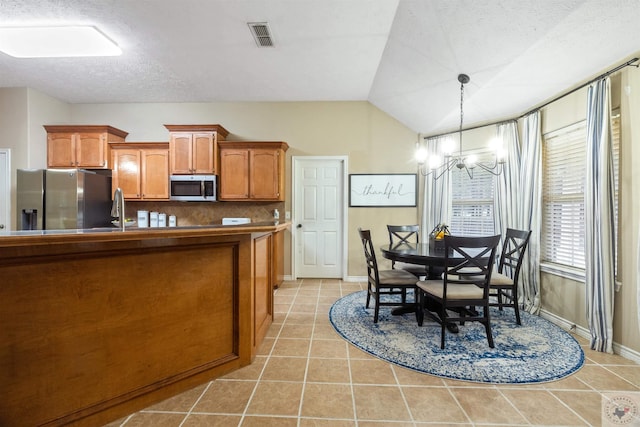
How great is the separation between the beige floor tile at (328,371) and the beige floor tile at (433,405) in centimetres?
42

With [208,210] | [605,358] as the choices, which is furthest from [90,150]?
[605,358]

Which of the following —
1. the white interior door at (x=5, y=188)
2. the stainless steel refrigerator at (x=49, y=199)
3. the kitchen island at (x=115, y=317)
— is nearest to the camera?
the kitchen island at (x=115, y=317)

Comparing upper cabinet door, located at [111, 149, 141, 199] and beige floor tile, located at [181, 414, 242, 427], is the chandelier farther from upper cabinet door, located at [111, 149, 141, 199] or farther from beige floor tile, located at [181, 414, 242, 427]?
upper cabinet door, located at [111, 149, 141, 199]

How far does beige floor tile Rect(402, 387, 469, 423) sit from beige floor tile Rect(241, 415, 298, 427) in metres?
0.69

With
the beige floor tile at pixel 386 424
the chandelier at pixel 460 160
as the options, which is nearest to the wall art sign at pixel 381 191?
the chandelier at pixel 460 160

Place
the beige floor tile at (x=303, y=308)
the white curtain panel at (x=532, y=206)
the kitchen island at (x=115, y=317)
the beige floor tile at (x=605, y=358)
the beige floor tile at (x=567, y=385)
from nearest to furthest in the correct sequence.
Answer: the kitchen island at (x=115, y=317), the beige floor tile at (x=567, y=385), the beige floor tile at (x=605, y=358), the white curtain panel at (x=532, y=206), the beige floor tile at (x=303, y=308)

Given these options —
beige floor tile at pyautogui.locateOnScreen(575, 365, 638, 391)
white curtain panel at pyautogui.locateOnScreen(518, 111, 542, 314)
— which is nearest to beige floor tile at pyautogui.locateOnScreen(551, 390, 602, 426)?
beige floor tile at pyautogui.locateOnScreen(575, 365, 638, 391)

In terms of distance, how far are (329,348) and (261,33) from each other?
3.10 m

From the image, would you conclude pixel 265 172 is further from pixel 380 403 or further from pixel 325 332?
pixel 380 403

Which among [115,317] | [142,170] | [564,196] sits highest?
[142,170]

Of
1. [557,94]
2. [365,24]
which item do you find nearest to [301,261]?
[365,24]

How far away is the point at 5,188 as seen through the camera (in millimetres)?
3902

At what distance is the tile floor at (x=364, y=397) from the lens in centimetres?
155

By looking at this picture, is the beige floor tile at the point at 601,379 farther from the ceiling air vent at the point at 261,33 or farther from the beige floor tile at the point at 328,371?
the ceiling air vent at the point at 261,33
